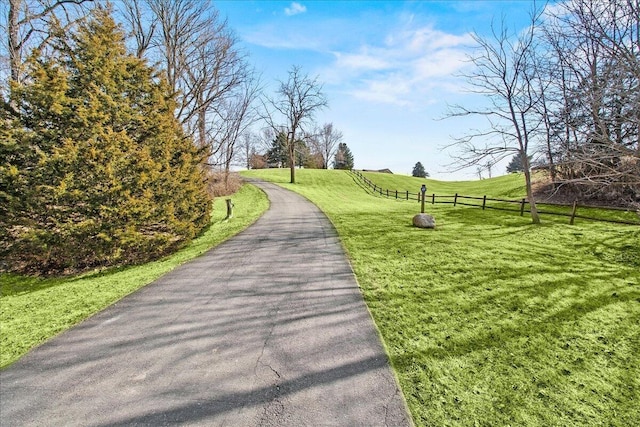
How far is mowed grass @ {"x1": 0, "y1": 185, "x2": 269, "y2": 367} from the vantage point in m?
4.10

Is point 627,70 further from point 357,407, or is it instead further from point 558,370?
point 357,407

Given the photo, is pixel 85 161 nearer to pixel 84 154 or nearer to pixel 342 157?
pixel 84 154

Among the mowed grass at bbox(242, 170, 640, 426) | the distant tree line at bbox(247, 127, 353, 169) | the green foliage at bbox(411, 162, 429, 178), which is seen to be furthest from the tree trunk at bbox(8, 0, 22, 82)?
the green foliage at bbox(411, 162, 429, 178)

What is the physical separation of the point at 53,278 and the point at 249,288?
17.3 ft

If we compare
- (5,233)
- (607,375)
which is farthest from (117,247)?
(607,375)

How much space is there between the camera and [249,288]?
5676 mm

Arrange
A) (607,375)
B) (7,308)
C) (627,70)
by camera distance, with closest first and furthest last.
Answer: (607,375) < (627,70) < (7,308)

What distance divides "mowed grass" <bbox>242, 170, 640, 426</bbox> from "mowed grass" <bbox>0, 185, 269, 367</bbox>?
495cm

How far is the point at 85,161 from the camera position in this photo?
671 centimetres

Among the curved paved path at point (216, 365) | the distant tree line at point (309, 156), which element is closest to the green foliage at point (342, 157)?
the distant tree line at point (309, 156)

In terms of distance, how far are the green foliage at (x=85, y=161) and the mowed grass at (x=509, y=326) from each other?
638 centimetres

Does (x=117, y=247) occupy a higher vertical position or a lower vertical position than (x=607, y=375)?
higher

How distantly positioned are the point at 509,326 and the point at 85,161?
9510 millimetres

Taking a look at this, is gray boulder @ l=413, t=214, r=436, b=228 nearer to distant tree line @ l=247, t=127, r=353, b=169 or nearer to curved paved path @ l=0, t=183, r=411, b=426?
curved paved path @ l=0, t=183, r=411, b=426
